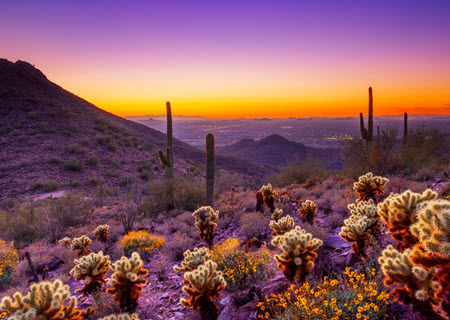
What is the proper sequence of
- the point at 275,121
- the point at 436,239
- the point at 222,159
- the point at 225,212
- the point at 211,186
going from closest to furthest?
1. the point at 436,239
2. the point at 225,212
3. the point at 211,186
4. the point at 222,159
5. the point at 275,121

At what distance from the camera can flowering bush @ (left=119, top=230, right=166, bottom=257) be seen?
7.47 m

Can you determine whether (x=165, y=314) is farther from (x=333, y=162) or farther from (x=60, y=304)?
(x=333, y=162)

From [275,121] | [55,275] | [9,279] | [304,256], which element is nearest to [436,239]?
[304,256]

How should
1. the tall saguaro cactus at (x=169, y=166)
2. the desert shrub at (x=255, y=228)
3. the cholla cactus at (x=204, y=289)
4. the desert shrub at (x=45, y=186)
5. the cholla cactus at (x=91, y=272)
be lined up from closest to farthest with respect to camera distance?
the cholla cactus at (x=204, y=289), the cholla cactus at (x=91, y=272), the desert shrub at (x=255, y=228), the tall saguaro cactus at (x=169, y=166), the desert shrub at (x=45, y=186)

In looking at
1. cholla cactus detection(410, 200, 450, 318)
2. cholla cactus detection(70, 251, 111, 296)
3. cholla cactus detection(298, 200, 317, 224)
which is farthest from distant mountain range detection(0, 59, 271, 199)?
cholla cactus detection(410, 200, 450, 318)

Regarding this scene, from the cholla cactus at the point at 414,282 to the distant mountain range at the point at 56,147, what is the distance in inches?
851

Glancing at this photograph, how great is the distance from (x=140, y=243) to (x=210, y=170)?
5545 mm

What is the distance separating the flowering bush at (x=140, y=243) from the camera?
7.47 metres

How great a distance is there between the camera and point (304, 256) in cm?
386

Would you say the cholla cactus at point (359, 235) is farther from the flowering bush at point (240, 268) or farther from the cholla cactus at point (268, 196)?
the cholla cactus at point (268, 196)

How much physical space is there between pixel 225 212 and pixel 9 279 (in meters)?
6.68

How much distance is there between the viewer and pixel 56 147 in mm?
26797

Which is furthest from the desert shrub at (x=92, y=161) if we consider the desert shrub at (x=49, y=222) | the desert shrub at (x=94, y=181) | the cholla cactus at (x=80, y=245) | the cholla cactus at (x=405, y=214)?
the cholla cactus at (x=405, y=214)

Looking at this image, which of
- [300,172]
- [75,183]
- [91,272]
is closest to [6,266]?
[91,272]
